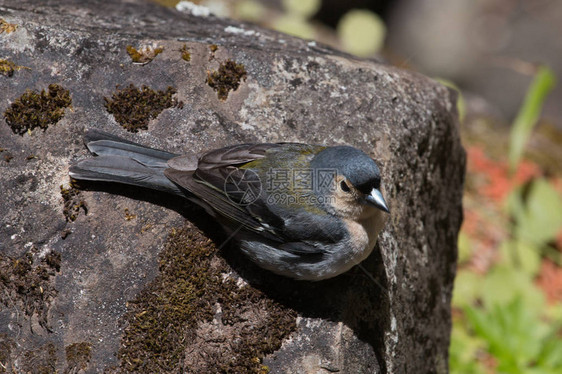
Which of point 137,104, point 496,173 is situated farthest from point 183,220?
point 496,173

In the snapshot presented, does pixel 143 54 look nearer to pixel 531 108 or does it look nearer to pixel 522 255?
pixel 531 108

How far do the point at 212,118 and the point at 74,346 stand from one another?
6.04 ft

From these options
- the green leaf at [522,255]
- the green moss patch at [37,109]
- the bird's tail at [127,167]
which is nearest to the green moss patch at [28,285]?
the bird's tail at [127,167]

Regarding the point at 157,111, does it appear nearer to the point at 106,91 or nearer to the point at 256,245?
the point at 106,91

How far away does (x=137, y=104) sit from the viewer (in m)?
4.12

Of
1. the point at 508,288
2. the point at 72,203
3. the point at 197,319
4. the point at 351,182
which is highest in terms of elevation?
the point at 351,182

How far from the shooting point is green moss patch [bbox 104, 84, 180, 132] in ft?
13.3

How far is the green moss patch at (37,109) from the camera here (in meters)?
3.88

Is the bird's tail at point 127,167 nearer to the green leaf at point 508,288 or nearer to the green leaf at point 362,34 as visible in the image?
the green leaf at point 362,34

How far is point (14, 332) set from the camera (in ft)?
11.4

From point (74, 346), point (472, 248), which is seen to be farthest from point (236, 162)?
point (472, 248)

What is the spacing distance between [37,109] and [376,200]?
8.11 feet

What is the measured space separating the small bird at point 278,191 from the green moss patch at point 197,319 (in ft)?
0.87

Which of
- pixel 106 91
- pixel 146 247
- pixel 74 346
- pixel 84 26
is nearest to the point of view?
pixel 74 346
